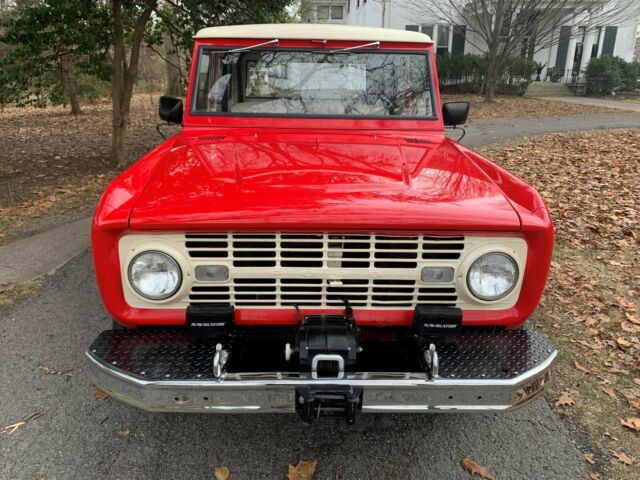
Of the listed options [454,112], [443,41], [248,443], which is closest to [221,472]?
[248,443]

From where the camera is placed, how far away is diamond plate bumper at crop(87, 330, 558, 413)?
6.54 ft

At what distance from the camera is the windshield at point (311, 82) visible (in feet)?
11.2

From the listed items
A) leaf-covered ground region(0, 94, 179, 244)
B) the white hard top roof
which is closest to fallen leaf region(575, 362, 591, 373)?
the white hard top roof

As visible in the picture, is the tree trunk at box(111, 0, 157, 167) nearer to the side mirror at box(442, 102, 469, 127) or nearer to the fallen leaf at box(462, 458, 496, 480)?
the side mirror at box(442, 102, 469, 127)

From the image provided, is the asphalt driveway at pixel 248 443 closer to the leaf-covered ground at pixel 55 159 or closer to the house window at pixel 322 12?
the leaf-covered ground at pixel 55 159

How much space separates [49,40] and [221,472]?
8091mm

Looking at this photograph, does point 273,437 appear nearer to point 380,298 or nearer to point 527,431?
point 380,298

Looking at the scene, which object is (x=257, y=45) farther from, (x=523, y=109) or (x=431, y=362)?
(x=523, y=109)

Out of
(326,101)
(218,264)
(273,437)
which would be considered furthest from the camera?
(326,101)

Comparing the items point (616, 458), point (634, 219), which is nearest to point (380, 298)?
point (616, 458)

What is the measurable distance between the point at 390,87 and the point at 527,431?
88.4 inches

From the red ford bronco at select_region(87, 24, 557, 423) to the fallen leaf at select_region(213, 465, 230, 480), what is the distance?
1.85 ft

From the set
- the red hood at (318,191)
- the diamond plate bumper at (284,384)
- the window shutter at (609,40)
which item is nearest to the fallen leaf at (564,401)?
the diamond plate bumper at (284,384)

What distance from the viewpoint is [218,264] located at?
7.05 feet
